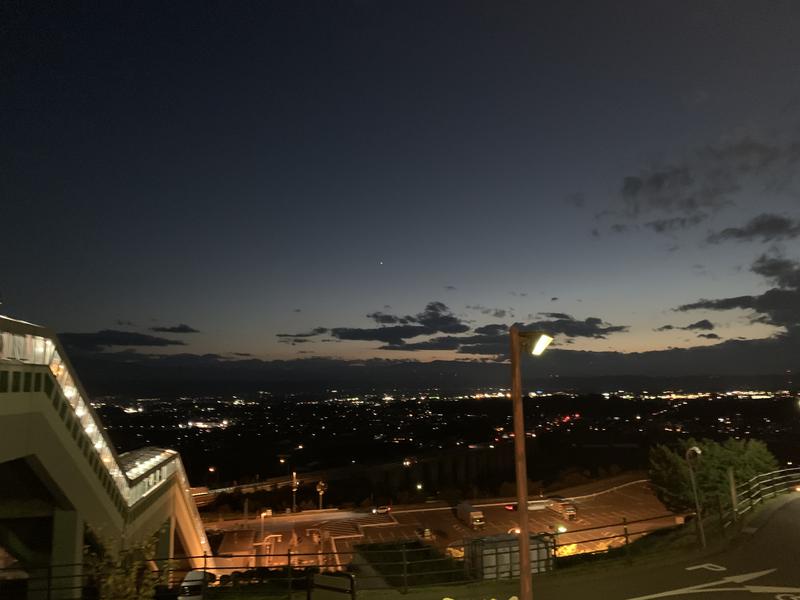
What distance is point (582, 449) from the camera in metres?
123

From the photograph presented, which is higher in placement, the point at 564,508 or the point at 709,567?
the point at 709,567

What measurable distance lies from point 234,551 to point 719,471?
102ft

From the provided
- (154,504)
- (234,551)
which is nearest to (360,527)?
(234,551)

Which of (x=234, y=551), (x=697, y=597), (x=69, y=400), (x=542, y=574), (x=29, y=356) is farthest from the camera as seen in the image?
(x=234, y=551)

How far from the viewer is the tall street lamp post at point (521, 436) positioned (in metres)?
7.07

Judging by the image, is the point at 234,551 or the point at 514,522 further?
the point at 514,522

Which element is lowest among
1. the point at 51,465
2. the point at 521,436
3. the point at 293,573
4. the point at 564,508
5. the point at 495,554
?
the point at 564,508

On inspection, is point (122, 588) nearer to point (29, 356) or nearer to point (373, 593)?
point (373, 593)

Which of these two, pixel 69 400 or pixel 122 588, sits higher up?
pixel 69 400

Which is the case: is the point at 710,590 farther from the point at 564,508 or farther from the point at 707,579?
the point at 564,508

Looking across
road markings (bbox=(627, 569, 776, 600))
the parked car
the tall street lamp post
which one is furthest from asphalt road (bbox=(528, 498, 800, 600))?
the parked car

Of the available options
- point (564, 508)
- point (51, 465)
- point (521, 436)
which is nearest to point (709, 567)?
point (521, 436)

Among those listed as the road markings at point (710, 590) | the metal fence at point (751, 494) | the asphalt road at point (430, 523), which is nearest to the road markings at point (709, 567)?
the road markings at point (710, 590)

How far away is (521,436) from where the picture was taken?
7348 mm
